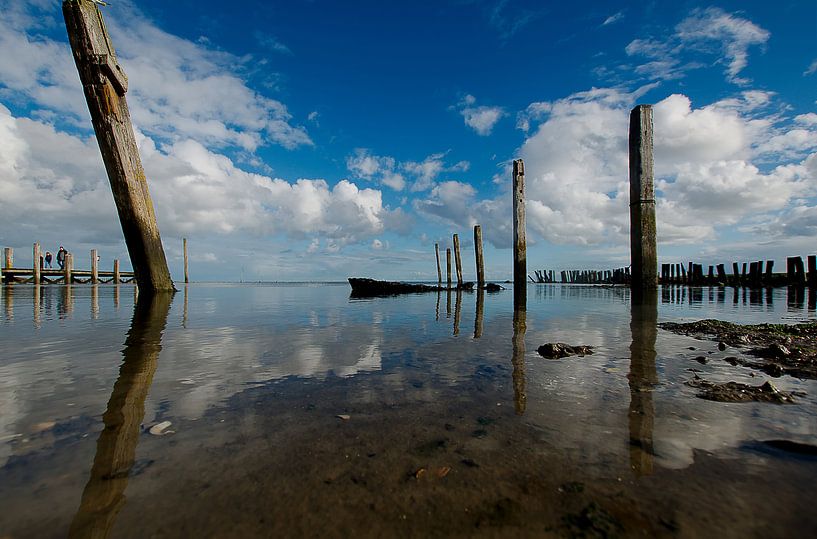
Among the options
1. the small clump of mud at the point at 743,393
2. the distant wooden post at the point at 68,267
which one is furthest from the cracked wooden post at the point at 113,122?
the distant wooden post at the point at 68,267

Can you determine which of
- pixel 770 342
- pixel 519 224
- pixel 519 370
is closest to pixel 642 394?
pixel 519 370

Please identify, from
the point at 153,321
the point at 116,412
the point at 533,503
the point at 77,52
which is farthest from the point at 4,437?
the point at 77,52

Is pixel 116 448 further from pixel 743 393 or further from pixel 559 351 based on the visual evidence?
pixel 743 393

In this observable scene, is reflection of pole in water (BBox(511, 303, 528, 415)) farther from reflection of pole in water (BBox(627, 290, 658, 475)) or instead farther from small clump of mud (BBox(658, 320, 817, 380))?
small clump of mud (BBox(658, 320, 817, 380))

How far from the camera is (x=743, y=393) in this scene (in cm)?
232

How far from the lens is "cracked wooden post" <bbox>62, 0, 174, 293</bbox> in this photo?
8.80 meters

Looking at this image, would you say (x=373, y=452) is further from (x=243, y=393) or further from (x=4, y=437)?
(x=4, y=437)

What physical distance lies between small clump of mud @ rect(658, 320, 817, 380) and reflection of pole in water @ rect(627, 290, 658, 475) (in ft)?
1.90

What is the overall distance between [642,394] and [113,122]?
494 inches

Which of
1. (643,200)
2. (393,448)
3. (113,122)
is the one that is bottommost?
(393,448)

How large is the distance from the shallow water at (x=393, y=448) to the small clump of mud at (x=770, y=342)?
325mm

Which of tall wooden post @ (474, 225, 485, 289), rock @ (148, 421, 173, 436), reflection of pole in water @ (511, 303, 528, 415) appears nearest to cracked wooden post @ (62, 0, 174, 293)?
rock @ (148, 421, 173, 436)

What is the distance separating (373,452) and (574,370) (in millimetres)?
2057

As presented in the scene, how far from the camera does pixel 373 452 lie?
64.0 inches
